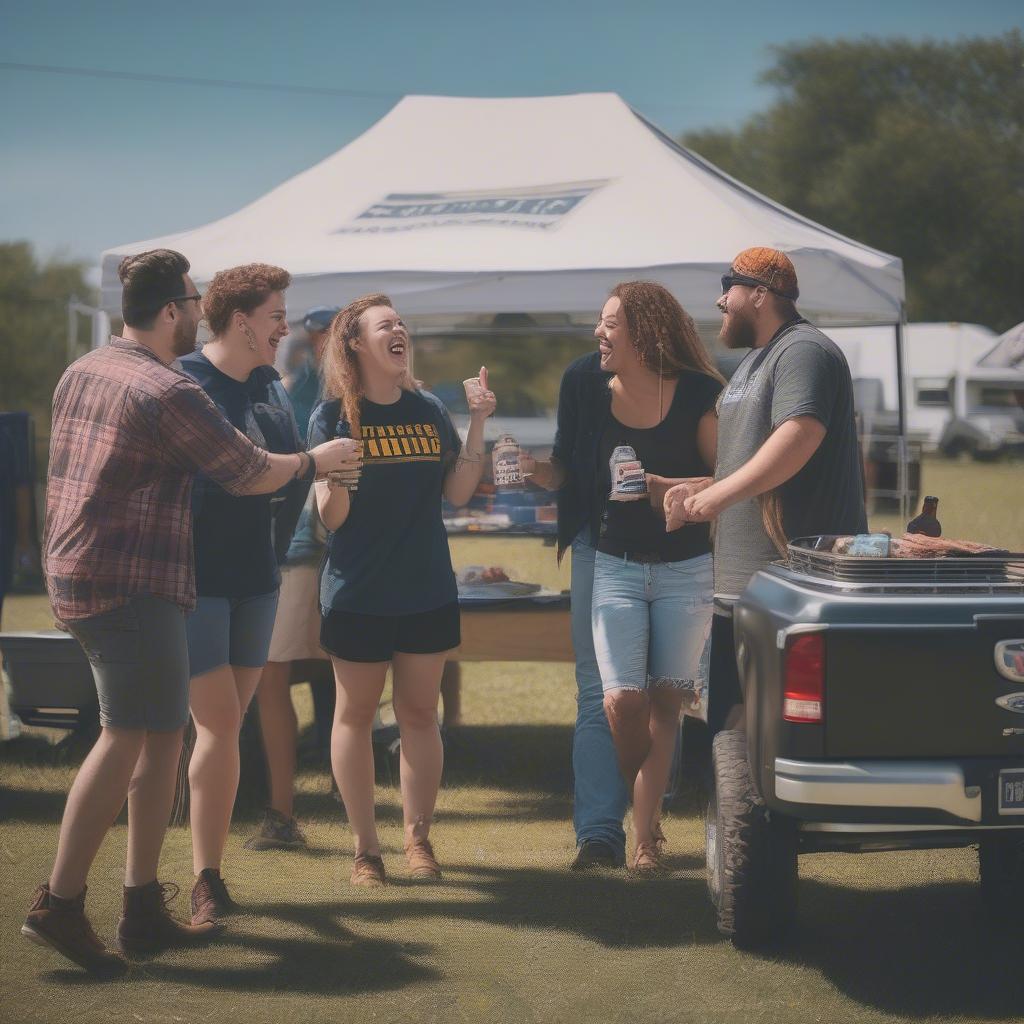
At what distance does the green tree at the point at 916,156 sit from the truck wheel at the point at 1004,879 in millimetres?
38670

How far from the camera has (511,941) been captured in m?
3.91

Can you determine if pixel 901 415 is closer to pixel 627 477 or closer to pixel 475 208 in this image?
pixel 475 208

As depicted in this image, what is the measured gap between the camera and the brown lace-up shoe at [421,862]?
178 inches

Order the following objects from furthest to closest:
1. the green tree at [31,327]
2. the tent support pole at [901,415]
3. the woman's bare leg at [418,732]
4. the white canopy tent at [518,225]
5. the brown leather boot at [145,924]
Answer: the green tree at [31,327] < the tent support pole at [901,415] < the white canopy tent at [518,225] < the woman's bare leg at [418,732] < the brown leather boot at [145,924]

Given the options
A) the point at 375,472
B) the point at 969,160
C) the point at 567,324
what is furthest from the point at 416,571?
the point at 969,160

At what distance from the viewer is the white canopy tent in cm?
652

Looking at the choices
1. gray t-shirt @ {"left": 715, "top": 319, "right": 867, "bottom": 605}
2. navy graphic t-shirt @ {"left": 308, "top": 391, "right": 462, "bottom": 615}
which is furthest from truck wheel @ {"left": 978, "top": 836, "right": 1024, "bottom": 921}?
navy graphic t-shirt @ {"left": 308, "top": 391, "right": 462, "bottom": 615}

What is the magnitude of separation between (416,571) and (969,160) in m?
41.6

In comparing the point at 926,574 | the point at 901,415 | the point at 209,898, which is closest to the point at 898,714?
the point at 926,574

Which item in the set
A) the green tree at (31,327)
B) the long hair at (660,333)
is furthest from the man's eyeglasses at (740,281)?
the green tree at (31,327)

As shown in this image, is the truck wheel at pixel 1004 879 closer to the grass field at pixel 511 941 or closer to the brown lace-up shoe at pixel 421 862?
the grass field at pixel 511 941

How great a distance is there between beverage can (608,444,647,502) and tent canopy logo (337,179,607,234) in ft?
9.84

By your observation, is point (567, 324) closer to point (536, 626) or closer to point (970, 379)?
point (536, 626)

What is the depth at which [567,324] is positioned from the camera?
860 cm
